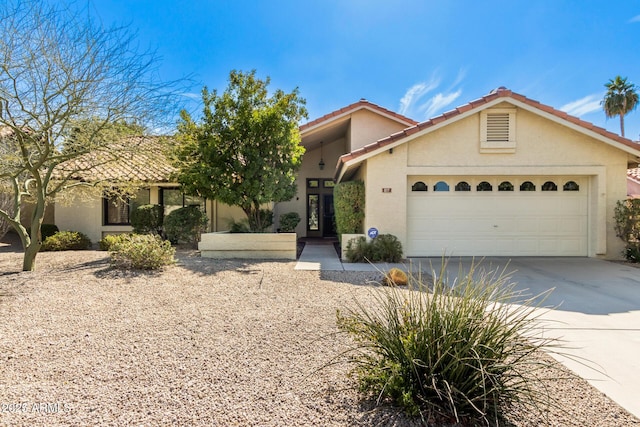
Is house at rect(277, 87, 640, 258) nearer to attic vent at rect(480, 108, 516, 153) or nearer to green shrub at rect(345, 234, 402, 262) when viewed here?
attic vent at rect(480, 108, 516, 153)

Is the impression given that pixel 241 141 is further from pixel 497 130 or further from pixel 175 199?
pixel 497 130

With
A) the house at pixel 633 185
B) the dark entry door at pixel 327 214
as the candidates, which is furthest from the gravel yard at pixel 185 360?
the house at pixel 633 185

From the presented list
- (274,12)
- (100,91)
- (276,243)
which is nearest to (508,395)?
(276,243)

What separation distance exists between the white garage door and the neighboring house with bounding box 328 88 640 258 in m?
0.03

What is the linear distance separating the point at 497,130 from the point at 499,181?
1715 mm

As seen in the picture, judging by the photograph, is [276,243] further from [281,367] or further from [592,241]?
[592,241]

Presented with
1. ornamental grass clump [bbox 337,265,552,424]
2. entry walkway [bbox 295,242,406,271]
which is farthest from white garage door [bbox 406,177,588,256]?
ornamental grass clump [bbox 337,265,552,424]

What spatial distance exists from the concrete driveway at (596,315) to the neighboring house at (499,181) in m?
1.03

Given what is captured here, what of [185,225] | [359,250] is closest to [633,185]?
[359,250]

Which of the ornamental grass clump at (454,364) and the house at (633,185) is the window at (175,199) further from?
the house at (633,185)

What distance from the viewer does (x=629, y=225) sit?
10125 millimetres

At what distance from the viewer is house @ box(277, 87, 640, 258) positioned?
10414 millimetres

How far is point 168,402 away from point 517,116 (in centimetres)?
1192

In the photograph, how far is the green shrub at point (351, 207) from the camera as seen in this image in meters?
11.5
